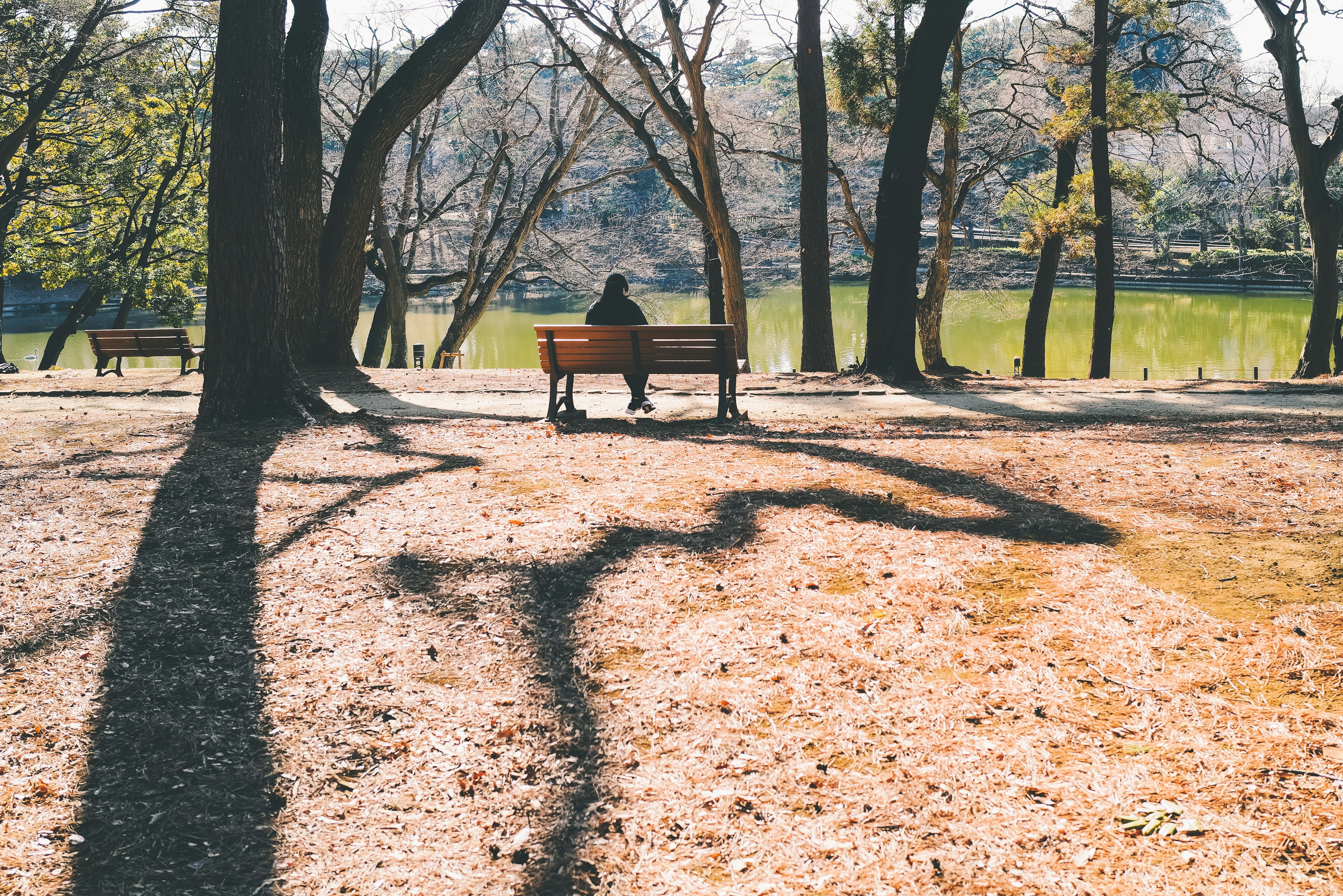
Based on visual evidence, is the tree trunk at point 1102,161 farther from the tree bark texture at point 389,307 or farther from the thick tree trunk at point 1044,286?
the tree bark texture at point 389,307

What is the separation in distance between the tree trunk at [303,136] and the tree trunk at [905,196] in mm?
6241

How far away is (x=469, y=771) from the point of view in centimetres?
264

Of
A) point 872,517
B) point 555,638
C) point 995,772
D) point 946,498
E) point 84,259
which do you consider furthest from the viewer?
point 84,259

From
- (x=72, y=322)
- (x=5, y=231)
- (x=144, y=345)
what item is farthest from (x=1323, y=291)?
(x=72, y=322)

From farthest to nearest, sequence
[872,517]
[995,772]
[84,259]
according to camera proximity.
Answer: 1. [84,259]
2. [872,517]
3. [995,772]

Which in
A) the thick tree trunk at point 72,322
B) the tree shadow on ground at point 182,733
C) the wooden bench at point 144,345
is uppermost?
the thick tree trunk at point 72,322

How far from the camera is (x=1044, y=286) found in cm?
1697

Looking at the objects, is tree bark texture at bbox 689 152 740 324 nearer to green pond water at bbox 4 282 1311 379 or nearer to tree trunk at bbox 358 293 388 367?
green pond water at bbox 4 282 1311 379

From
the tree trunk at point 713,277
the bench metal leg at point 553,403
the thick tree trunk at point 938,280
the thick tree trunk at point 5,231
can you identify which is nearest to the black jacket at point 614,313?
the bench metal leg at point 553,403

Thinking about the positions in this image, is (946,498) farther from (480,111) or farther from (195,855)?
(480,111)

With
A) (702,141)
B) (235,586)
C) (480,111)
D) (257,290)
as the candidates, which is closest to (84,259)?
(480,111)

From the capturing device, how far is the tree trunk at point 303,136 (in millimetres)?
10570

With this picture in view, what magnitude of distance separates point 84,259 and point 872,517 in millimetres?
21752

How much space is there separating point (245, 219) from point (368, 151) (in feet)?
14.1
